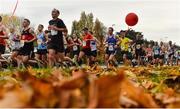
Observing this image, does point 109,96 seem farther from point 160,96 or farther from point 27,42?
point 27,42

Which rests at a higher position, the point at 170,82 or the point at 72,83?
the point at 72,83

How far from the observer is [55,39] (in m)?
15.1

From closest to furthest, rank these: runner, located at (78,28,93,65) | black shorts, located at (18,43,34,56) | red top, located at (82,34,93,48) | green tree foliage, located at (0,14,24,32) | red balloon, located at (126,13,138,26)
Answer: black shorts, located at (18,43,34,56) → runner, located at (78,28,93,65) → red top, located at (82,34,93,48) → red balloon, located at (126,13,138,26) → green tree foliage, located at (0,14,24,32)

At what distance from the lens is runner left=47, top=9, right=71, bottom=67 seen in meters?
14.7

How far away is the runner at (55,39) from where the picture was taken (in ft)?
48.2

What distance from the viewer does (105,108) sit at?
Answer: 115cm

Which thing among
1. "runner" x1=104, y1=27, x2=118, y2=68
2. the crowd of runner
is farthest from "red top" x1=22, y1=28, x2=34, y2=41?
"runner" x1=104, y1=27, x2=118, y2=68

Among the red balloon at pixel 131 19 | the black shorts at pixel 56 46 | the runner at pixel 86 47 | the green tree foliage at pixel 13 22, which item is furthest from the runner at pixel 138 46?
the green tree foliage at pixel 13 22

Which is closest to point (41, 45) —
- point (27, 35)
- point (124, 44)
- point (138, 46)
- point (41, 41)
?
point (41, 41)

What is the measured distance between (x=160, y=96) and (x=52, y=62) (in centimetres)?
1335

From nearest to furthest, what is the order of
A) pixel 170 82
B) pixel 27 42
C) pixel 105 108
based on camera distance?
1. pixel 105 108
2. pixel 170 82
3. pixel 27 42

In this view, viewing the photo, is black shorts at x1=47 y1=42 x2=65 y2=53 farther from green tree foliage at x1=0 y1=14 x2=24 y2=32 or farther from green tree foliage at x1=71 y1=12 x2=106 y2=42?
green tree foliage at x1=71 y1=12 x2=106 y2=42

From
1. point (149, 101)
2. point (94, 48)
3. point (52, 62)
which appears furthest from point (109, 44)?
point (149, 101)

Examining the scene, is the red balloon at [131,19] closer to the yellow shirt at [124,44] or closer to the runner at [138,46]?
the yellow shirt at [124,44]
